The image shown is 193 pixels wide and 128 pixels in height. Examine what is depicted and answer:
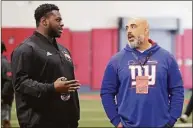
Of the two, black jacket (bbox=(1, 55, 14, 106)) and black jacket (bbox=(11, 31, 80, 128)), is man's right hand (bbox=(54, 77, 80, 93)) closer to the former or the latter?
black jacket (bbox=(11, 31, 80, 128))

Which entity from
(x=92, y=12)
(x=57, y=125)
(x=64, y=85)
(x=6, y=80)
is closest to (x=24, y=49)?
(x=64, y=85)

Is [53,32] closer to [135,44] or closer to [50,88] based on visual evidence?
[50,88]

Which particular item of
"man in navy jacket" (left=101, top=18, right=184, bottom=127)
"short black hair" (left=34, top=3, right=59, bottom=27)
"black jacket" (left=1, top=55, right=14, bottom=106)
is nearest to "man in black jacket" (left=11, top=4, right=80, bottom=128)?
"short black hair" (left=34, top=3, right=59, bottom=27)

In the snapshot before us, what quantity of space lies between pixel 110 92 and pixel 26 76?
0.70m

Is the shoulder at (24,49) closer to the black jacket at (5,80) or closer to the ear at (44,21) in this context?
the ear at (44,21)

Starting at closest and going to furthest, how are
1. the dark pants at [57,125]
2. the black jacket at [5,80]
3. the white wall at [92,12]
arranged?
1. the dark pants at [57,125]
2. the black jacket at [5,80]
3. the white wall at [92,12]

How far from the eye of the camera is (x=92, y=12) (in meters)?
19.2

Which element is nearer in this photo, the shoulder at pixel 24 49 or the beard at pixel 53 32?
the shoulder at pixel 24 49

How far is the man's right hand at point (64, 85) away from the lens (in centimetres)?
381

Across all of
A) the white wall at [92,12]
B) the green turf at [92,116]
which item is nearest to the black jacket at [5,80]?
the green turf at [92,116]

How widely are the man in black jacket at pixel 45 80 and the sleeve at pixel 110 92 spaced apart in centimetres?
26

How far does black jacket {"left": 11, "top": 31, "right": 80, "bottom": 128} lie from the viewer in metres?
3.88

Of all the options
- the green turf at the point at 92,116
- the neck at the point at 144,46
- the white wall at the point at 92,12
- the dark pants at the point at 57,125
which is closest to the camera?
the neck at the point at 144,46

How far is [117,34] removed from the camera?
747 inches
